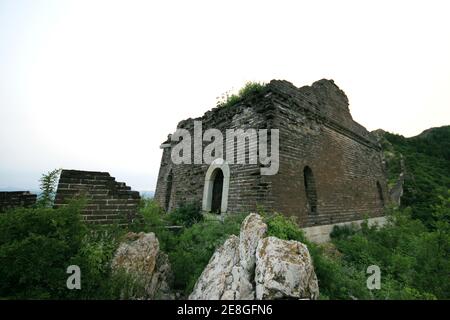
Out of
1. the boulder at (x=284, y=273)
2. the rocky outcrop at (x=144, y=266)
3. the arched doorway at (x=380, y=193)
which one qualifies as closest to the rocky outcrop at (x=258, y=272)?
the boulder at (x=284, y=273)

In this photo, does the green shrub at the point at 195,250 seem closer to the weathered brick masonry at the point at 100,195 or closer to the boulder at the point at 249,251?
the boulder at the point at 249,251

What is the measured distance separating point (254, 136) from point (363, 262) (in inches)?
167

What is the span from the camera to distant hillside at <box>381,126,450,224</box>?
1373cm

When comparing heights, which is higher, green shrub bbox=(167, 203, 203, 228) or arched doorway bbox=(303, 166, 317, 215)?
arched doorway bbox=(303, 166, 317, 215)

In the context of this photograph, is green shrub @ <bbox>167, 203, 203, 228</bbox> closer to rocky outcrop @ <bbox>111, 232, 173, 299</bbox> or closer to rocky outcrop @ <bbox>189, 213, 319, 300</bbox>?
rocky outcrop @ <bbox>111, 232, 173, 299</bbox>

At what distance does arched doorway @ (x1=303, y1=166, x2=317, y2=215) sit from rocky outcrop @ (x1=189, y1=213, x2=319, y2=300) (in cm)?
362

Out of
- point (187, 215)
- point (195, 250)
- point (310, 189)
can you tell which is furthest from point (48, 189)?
point (310, 189)

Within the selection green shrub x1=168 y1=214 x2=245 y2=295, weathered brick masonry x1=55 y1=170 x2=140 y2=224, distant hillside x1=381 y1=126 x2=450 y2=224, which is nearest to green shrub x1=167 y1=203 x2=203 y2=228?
→ green shrub x1=168 y1=214 x2=245 y2=295

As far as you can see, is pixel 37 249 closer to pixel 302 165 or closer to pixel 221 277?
pixel 221 277

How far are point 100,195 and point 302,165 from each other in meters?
5.30

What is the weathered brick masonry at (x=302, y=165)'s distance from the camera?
5.83 metres

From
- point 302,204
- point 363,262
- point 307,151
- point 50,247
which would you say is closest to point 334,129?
point 307,151

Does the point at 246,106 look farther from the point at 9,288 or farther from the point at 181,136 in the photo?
the point at 9,288
